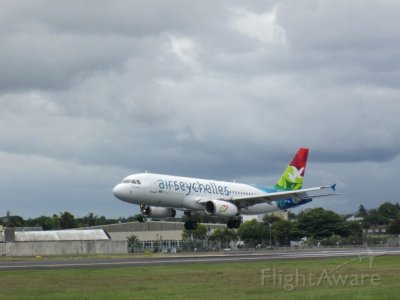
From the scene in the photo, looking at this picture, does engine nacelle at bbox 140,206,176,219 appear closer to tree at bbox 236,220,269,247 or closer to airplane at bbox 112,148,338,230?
airplane at bbox 112,148,338,230

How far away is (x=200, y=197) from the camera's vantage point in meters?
80.4

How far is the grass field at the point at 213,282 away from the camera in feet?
115

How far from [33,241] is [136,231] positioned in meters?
59.8

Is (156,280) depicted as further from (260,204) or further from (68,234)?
(68,234)

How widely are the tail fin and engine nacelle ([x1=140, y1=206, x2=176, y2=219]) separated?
1738cm

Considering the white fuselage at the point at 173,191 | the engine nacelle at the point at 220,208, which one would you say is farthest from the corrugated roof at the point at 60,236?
the engine nacelle at the point at 220,208

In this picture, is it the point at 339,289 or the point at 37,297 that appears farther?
the point at 339,289

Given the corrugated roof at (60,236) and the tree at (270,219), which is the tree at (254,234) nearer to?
the tree at (270,219)

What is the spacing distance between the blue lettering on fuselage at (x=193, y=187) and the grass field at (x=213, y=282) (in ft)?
72.3

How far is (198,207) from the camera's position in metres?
80.2

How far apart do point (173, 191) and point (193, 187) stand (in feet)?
10.3

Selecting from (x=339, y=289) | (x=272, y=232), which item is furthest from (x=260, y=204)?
(x=272, y=232)

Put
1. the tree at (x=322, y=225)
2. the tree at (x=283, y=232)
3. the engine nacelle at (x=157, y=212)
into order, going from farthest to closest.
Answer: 1. the tree at (x=283, y=232)
2. the tree at (x=322, y=225)
3. the engine nacelle at (x=157, y=212)

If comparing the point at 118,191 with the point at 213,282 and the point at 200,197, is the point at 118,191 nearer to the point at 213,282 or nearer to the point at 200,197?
the point at 200,197
